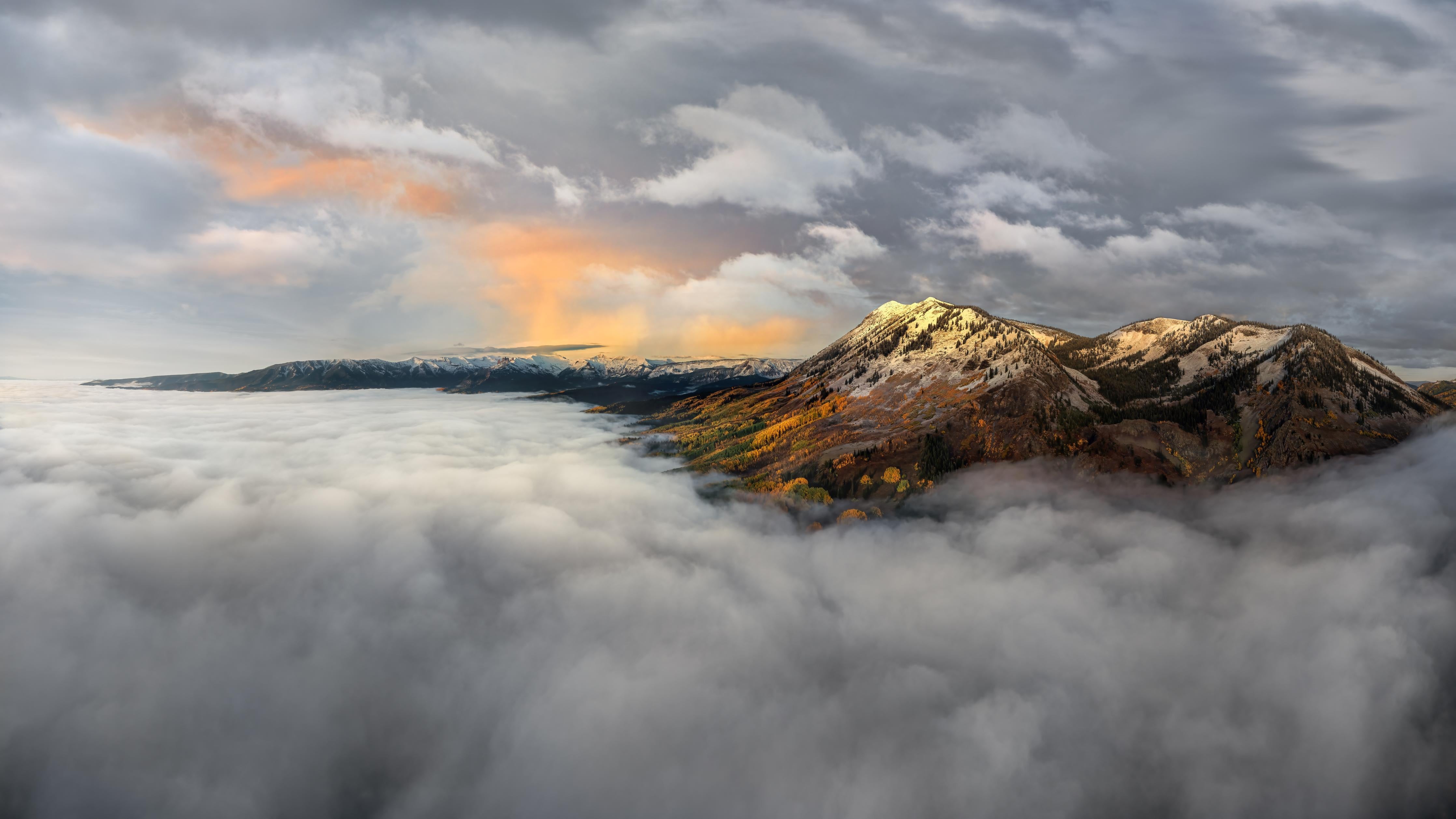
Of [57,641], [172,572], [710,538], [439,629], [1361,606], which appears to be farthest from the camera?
[710,538]

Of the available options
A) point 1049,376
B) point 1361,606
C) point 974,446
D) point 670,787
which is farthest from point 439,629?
point 1361,606

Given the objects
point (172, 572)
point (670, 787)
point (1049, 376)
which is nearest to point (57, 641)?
point (172, 572)

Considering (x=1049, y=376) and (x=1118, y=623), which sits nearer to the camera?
(x=1118, y=623)

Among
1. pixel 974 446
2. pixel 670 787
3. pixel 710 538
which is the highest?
pixel 974 446

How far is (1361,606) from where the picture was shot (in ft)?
413

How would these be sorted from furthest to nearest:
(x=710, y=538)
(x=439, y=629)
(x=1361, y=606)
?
(x=710, y=538)
(x=439, y=629)
(x=1361, y=606)

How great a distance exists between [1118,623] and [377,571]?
26248cm

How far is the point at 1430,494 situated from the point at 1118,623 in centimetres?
9003

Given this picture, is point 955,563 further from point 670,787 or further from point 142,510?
point 142,510

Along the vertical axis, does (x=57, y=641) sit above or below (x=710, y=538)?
below

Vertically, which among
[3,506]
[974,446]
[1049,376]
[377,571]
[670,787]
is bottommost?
[670,787]

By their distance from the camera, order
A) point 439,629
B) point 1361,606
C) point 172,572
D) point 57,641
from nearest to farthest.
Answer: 1. point 1361,606
2. point 57,641
3. point 439,629
4. point 172,572

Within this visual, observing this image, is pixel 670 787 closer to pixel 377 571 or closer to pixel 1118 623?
pixel 377 571

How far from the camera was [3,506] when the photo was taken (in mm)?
171375
